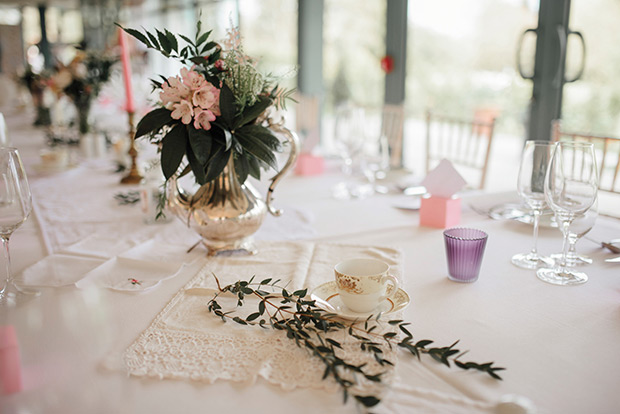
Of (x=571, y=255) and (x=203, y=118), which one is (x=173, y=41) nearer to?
(x=203, y=118)

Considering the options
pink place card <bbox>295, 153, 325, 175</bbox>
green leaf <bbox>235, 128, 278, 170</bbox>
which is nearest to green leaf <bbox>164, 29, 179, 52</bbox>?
green leaf <bbox>235, 128, 278, 170</bbox>

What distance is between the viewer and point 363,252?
1.21 m

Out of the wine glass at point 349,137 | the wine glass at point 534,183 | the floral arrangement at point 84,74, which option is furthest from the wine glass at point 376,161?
the floral arrangement at point 84,74

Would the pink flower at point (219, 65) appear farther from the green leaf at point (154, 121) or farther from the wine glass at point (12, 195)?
the wine glass at point (12, 195)

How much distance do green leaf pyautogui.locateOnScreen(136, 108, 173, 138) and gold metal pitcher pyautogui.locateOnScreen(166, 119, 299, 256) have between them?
121 millimetres

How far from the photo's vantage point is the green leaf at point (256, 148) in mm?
1097

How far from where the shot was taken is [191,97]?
1.06 meters

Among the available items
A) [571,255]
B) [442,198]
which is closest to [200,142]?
[442,198]

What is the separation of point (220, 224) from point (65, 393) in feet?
1.73

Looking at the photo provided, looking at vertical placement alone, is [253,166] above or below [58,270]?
above

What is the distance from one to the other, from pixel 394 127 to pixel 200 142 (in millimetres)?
1911

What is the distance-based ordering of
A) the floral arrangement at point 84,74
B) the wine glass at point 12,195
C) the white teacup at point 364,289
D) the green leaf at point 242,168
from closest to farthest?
1. the white teacup at point 364,289
2. the wine glass at point 12,195
3. the green leaf at point 242,168
4. the floral arrangement at point 84,74

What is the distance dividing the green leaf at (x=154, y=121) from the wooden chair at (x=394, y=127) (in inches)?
70.7

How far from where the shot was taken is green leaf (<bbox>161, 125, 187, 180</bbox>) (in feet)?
3.44
